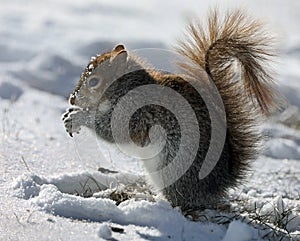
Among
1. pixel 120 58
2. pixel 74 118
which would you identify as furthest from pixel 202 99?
pixel 74 118

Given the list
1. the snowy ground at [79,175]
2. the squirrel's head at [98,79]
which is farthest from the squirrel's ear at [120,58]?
the snowy ground at [79,175]

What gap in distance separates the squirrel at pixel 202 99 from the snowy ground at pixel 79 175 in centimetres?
14

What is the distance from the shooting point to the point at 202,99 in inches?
124

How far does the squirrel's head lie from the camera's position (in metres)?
3.39

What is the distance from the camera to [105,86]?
3.39 m

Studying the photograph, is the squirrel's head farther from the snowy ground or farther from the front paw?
the snowy ground

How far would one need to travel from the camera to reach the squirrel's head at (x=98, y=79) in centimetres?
339

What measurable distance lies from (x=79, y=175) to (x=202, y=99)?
2.46 feet

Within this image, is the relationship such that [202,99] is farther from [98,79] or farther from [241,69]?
[98,79]

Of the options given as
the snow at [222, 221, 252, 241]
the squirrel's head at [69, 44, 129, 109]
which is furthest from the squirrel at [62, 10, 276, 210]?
the snow at [222, 221, 252, 241]

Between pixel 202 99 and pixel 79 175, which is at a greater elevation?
pixel 202 99

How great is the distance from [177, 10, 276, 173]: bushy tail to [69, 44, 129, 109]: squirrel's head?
13.7 inches

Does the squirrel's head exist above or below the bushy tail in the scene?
below

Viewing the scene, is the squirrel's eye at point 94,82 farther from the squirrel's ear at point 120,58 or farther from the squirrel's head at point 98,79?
the squirrel's ear at point 120,58
